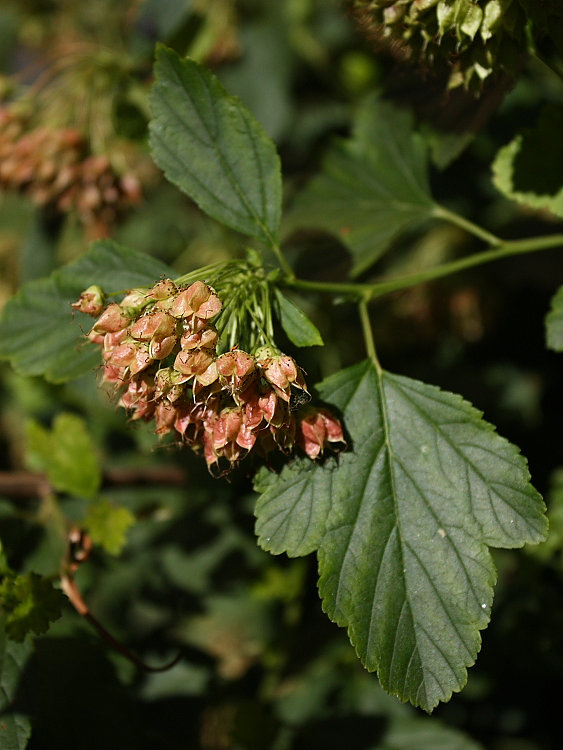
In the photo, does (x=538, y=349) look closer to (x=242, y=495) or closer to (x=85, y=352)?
(x=242, y=495)

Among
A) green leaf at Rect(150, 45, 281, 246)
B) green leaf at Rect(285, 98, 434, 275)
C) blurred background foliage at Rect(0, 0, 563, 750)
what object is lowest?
blurred background foliage at Rect(0, 0, 563, 750)

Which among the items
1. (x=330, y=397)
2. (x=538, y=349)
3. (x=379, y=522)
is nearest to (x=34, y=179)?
(x=330, y=397)

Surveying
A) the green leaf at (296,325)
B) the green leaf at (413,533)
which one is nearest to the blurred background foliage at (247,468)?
the green leaf at (296,325)

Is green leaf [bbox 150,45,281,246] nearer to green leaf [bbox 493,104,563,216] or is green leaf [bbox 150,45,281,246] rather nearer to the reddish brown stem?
green leaf [bbox 493,104,563,216]

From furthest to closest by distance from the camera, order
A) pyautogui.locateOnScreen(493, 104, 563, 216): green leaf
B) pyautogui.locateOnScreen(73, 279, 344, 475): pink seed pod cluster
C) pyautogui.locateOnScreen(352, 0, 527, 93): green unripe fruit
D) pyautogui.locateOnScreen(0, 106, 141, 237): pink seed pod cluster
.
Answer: pyautogui.locateOnScreen(0, 106, 141, 237): pink seed pod cluster < pyautogui.locateOnScreen(493, 104, 563, 216): green leaf < pyautogui.locateOnScreen(352, 0, 527, 93): green unripe fruit < pyautogui.locateOnScreen(73, 279, 344, 475): pink seed pod cluster

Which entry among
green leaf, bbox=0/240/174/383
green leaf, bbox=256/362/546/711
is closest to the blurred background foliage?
green leaf, bbox=256/362/546/711

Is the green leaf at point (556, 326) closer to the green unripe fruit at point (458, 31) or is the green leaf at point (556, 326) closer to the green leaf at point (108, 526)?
the green unripe fruit at point (458, 31)
